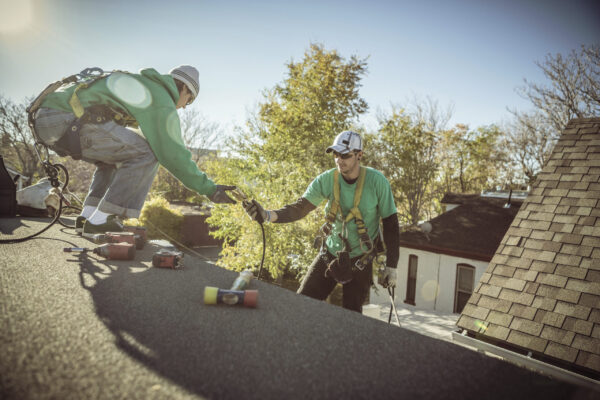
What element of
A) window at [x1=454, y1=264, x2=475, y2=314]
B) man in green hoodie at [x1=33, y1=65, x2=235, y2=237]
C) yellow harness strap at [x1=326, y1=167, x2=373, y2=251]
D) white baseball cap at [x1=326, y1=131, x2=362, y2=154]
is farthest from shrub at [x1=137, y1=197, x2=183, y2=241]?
window at [x1=454, y1=264, x2=475, y2=314]

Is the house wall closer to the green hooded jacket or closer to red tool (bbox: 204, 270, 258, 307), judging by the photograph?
the green hooded jacket

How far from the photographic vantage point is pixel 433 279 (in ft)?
58.7

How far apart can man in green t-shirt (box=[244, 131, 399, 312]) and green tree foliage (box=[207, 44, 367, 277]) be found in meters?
8.95

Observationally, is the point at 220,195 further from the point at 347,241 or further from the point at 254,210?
the point at 347,241

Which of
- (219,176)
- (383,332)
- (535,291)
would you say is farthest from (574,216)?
(219,176)

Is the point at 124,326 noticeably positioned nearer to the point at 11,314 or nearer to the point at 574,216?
the point at 11,314

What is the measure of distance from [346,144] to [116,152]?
210cm

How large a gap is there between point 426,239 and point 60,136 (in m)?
18.7

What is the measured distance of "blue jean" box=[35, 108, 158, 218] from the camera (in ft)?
8.61

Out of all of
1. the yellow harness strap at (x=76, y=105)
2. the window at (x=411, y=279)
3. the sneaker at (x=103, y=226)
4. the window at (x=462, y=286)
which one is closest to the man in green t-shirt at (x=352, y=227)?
the sneaker at (x=103, y=226)

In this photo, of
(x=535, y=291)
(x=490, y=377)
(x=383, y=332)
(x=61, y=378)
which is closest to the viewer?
(x=61, y=378)

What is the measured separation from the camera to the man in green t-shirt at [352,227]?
301cm

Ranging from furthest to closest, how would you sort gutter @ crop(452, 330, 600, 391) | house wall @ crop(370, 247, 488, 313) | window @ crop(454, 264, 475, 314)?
house wall @ crop(370, 247, 488, 313), window @ crop(454, 264, 475, 314), gutter @ crop(452, 330, 600, 391)

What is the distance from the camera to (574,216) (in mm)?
5070
